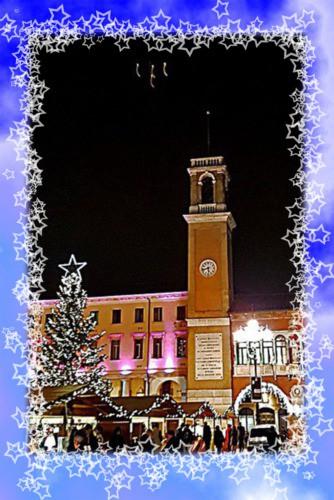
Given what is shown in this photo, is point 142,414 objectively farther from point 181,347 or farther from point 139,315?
point 139,315

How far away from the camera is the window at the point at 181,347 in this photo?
1772 cm

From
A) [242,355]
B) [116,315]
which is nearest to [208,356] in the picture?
[242,355]

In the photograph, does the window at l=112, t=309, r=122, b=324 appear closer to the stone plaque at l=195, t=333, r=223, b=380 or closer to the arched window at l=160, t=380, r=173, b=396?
the arched window at l=160, t=380, r=173, b=396

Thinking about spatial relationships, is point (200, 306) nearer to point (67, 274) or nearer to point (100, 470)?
point (67, 274)

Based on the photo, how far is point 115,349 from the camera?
1802cm

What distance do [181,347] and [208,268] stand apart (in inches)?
87.3

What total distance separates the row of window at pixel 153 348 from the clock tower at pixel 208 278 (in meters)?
0.86

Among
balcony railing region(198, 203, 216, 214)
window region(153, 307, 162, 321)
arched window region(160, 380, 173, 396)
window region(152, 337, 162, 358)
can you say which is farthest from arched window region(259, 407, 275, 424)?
balcony railing region(198, 203, 216, 214)

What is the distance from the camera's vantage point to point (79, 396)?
909 centimetres

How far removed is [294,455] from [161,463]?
0.92 meters

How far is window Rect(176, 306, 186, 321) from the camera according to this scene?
18172 mm

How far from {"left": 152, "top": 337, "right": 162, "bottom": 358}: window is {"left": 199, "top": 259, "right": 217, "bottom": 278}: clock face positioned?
2225mm

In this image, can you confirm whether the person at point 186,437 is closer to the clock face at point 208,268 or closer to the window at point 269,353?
the window at point 269,353

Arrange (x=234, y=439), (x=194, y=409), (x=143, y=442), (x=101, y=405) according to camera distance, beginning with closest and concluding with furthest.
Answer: (x=143, y=442) < (x=234, y=439) < (x=101, y=405) < (x=194, y=409)
